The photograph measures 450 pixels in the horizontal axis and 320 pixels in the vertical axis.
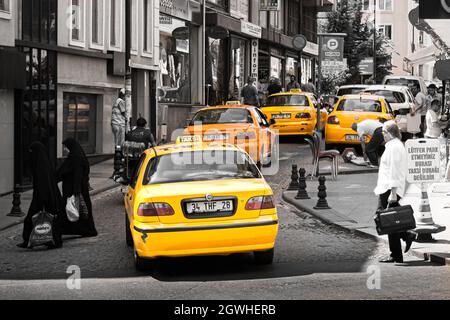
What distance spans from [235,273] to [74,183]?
3980 mm

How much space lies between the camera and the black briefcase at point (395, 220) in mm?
10523

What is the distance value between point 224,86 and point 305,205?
23023 mm

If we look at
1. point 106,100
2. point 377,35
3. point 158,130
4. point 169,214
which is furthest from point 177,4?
point 377,35

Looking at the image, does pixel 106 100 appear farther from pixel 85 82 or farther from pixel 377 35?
pixel 377 35

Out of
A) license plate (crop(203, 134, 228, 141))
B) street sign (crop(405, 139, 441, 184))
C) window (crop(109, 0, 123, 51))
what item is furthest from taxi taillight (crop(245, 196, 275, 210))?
window (crop(109, 0, 123, 51))

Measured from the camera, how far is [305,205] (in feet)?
52.9

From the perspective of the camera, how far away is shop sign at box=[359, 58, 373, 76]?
6550 cm

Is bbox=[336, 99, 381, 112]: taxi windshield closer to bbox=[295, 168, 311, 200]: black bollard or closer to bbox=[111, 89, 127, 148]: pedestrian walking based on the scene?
bbox=[111, 89, 127, 148]: pedestrian walking

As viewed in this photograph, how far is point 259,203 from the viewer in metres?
10.0

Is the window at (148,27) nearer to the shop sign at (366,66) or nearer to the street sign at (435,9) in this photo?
the street sign at (435,9)

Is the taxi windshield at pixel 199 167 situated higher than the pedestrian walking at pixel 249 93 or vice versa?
the pedestrian walking at pixel 249 93

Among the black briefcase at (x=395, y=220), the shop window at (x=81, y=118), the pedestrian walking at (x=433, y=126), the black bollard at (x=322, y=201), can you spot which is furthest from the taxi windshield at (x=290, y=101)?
the black briefcase at (x=395, y=220)

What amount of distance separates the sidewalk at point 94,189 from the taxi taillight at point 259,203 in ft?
19.8

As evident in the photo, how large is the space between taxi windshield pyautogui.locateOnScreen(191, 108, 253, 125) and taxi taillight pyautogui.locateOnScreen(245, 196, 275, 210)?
423 inches
